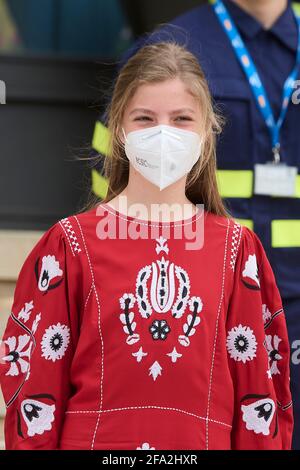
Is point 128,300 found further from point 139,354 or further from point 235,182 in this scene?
point 235,182

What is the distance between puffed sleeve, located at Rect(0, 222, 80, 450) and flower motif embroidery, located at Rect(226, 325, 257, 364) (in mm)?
382

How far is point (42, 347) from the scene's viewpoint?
2.44 meters

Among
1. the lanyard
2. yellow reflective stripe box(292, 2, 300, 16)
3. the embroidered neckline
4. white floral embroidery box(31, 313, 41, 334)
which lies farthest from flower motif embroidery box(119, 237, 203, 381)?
yellow reflective stripe box(292, 2, 300, 16)

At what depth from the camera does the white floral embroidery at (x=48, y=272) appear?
247 centimetres

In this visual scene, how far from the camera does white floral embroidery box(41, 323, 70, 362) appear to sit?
2.45 meters

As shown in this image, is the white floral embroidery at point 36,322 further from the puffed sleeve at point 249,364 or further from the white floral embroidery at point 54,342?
the puffed sleeve at point 249,364

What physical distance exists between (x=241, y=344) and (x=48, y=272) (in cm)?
51

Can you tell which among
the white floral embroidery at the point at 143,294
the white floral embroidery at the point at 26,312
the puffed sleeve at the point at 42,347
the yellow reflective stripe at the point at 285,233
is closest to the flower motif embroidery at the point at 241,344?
the white floral embroidery at the point at 143,294

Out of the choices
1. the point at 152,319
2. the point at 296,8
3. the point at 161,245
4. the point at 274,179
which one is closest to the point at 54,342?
the point at 152,319

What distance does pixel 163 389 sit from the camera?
2391 millimetres

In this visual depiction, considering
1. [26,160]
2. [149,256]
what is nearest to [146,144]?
[149,256]

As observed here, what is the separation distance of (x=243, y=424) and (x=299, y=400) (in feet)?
2.45

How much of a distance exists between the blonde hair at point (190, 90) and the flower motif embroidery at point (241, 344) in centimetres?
33
